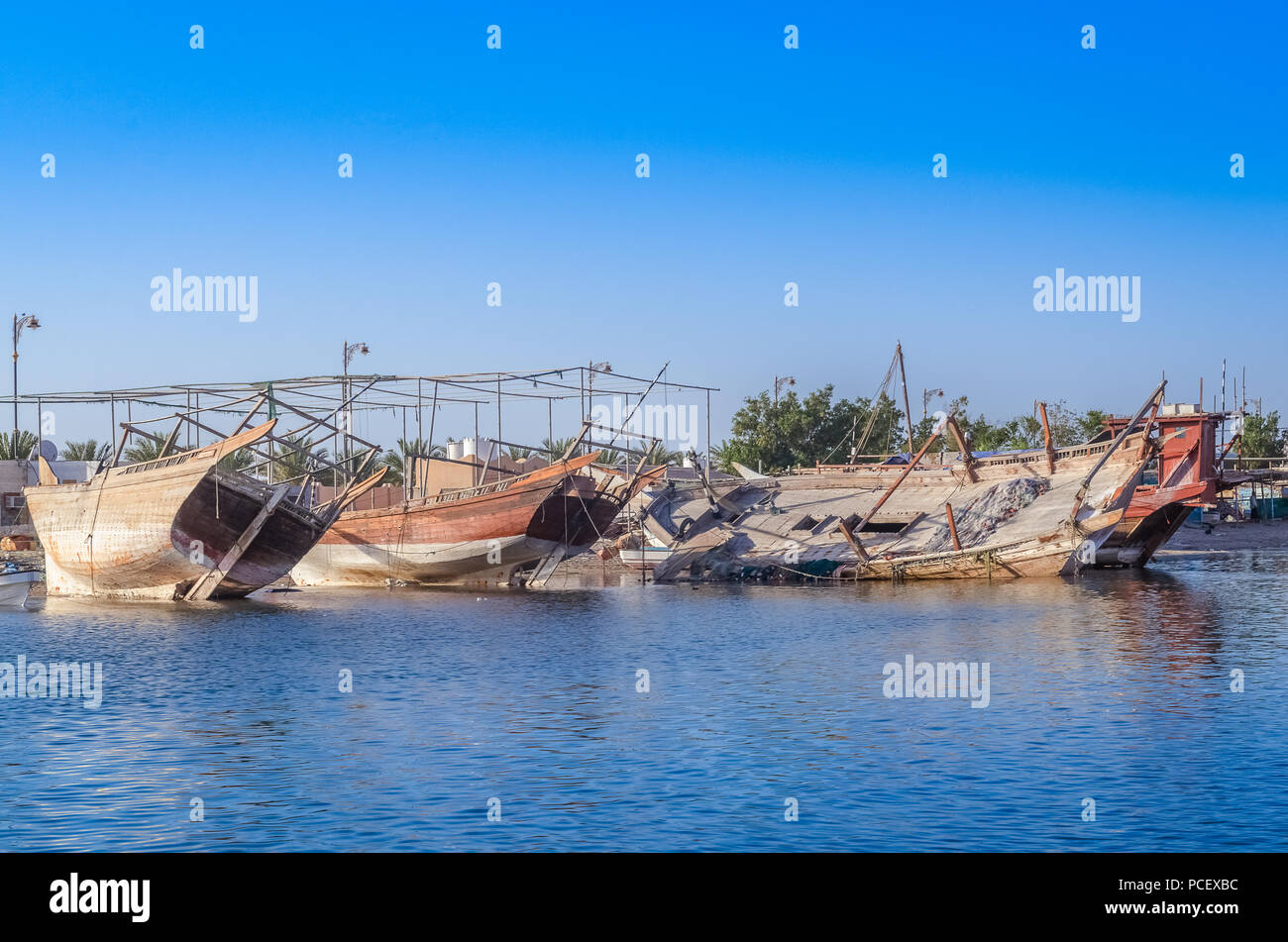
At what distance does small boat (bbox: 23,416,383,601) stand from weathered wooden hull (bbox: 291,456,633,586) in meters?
5.12

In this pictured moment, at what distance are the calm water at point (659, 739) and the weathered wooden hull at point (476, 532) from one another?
14.9 meters

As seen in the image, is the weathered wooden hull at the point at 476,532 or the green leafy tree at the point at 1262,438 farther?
the green leafy tree at the point at 1262,438

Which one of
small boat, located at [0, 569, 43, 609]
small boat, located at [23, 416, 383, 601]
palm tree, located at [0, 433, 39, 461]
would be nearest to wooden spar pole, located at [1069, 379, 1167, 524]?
small boat, located at [23, 416, 383, 601]

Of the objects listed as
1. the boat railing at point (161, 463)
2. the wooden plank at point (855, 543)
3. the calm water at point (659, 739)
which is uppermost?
the boat railing at point (161, 463)

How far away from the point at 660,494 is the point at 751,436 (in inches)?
1477

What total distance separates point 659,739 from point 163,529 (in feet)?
98.7

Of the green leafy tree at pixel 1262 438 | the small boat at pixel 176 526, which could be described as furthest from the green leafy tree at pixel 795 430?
the small boat at pixel 176 526

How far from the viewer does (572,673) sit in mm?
27641

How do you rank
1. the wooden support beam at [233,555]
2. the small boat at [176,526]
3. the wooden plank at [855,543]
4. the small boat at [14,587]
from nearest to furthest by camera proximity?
the small boat at [176,526] → the small boat at [14,587] → the wooden support beam at [233,555] → the wooden plank at [855,543]

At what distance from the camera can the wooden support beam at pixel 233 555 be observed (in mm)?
45469

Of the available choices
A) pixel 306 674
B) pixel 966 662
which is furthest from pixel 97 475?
pixel 966 662

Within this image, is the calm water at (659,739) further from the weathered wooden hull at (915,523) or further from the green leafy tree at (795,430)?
the green leafy tree at (795,430)

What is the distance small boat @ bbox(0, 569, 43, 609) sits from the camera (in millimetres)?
44469
